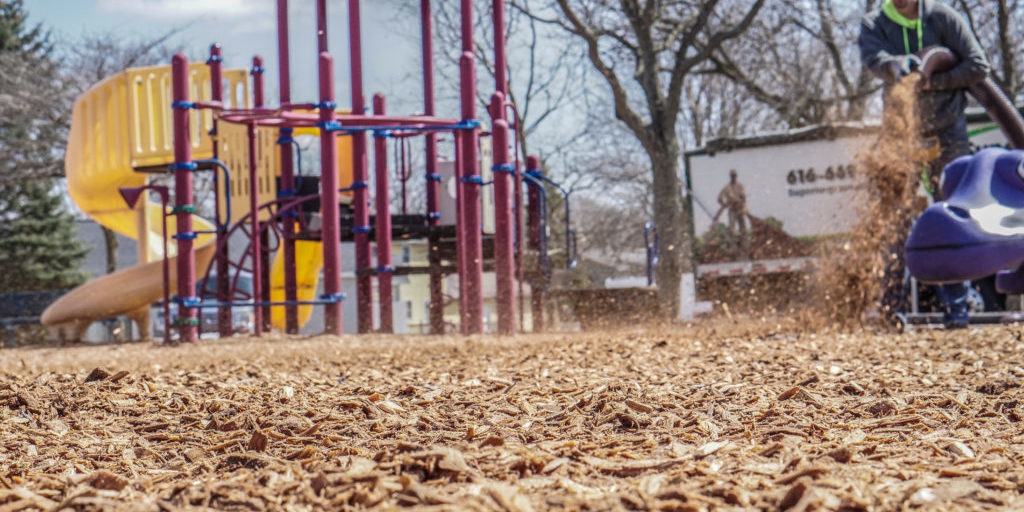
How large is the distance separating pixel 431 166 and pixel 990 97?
6.23 metres

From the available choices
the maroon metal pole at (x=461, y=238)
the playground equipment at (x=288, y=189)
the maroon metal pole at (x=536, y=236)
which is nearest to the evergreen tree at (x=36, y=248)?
the playground equipment at (x=288, y=189)

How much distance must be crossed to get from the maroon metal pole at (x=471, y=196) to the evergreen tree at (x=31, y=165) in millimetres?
20031

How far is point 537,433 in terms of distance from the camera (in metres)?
3.69

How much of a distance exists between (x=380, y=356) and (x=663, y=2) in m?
16.3

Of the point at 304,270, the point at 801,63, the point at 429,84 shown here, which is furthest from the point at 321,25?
the point at 801,63

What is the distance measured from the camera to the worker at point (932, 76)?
923 cm

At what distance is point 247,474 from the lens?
2.99 m

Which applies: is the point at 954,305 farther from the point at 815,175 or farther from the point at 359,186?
the point at 815,175

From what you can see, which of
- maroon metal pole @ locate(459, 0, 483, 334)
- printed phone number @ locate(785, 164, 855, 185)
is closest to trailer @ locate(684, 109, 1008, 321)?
printed phone number @ locate(785, 164, 855, 185)

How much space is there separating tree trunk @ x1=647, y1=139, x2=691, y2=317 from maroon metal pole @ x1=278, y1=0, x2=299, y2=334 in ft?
28.6

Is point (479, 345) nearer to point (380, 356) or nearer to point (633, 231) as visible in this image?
point (380, 356)

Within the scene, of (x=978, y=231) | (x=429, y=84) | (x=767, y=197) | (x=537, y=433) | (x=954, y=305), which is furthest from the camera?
(x=767, y=197)

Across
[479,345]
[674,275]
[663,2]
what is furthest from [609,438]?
[663,2]

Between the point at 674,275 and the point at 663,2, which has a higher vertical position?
the point at 663,2
